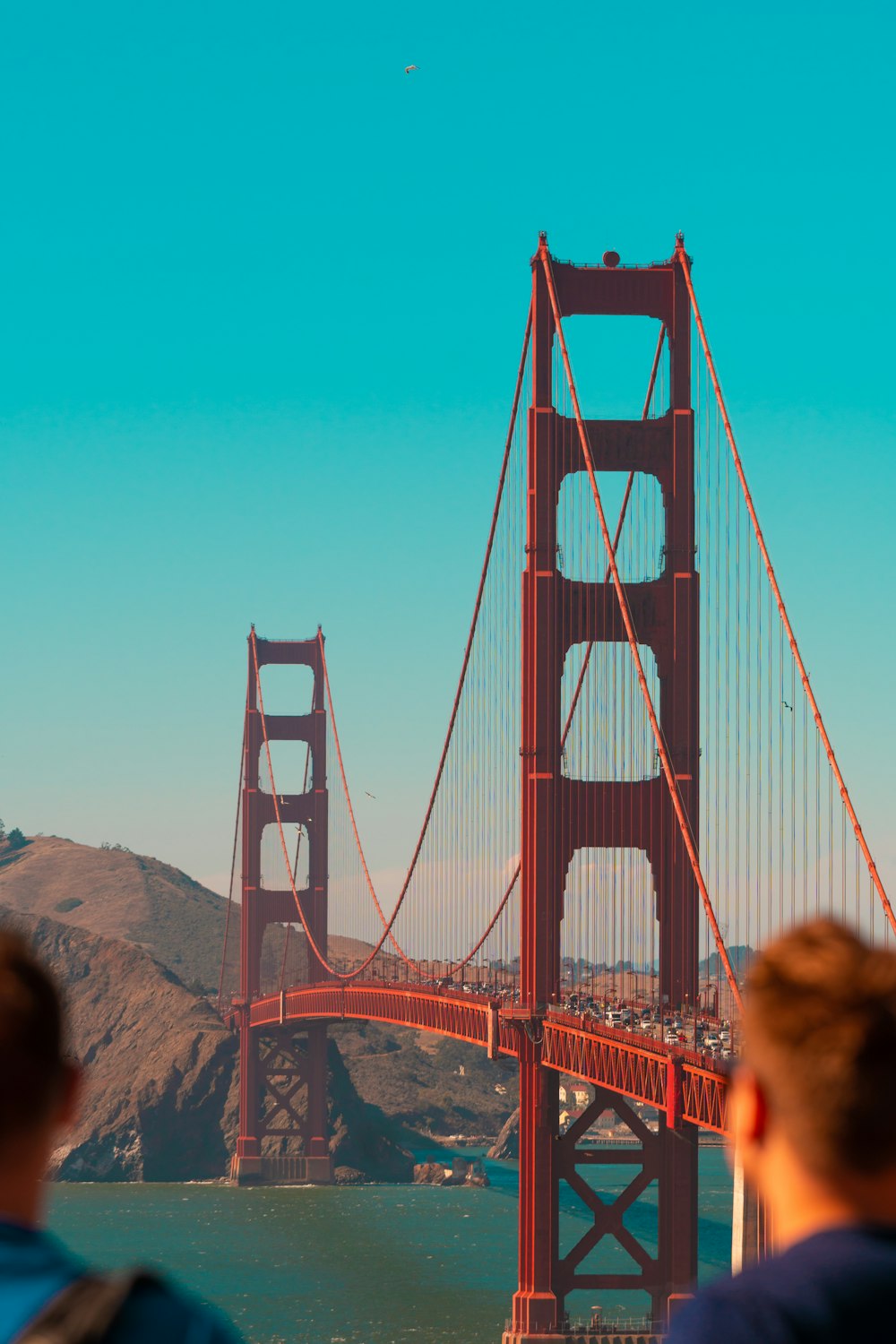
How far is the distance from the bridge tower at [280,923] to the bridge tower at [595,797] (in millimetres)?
43766

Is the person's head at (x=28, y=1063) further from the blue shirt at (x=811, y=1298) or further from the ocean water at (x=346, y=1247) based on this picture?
the ocean water at (x=346, y=1247)

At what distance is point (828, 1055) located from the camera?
2.03 m

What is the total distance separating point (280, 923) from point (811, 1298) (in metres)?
82.1

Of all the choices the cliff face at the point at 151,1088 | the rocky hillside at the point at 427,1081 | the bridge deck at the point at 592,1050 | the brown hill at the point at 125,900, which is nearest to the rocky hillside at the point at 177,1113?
the cliff face at the point at 151,1088

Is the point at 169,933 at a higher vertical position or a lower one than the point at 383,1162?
higher

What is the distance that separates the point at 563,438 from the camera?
3897cm

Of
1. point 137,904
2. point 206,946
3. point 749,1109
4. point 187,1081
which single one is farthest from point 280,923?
point 749,1109

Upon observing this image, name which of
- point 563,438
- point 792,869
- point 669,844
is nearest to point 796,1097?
point 792,869

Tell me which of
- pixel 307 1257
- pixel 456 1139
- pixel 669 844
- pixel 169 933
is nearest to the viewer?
pixel 669 844

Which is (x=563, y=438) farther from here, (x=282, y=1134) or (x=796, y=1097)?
(x=282, y=1134)

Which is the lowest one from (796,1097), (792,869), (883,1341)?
(883,1341)

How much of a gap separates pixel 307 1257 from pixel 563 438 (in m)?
28.6

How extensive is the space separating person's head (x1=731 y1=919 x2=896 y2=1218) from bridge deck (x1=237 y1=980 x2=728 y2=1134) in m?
27.2

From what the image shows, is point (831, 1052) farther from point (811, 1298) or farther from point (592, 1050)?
point (592, 1050)
